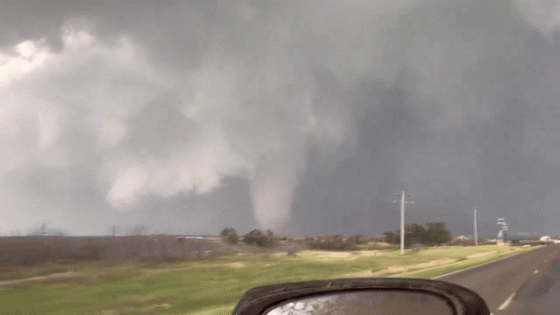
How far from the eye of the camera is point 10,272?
33.8 m

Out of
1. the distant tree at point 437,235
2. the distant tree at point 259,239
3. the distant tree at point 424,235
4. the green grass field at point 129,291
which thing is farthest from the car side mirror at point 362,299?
the distant tree at point 437,235

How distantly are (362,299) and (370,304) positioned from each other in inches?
1.7

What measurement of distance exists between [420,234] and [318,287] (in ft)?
402

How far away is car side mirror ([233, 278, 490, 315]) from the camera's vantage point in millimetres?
1478

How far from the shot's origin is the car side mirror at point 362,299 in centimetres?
148

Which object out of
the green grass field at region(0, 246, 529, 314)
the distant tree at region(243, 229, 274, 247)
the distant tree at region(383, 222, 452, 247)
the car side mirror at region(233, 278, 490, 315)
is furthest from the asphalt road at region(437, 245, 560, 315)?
the distant tree at region(383, 222, 452, 247)

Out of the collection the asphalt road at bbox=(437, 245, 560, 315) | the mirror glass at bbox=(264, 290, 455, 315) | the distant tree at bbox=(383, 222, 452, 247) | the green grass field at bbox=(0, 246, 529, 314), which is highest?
the mirror glass at bbox=(264, 290, 455, 315)

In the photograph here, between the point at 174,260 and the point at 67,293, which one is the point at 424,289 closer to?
the point at 67,293

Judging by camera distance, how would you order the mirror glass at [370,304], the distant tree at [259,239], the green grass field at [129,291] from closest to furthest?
the mirror glass at [370,304] → the green grass field at [129,291] → the distant tree at [259,239]

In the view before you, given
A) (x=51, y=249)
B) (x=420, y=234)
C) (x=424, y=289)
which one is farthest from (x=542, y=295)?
(x=420, y=234)

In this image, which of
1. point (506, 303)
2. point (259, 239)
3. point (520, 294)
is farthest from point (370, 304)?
point (259, 239)

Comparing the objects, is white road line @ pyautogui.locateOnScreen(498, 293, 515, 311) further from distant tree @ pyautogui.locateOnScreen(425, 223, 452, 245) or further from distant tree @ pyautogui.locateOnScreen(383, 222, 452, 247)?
distant tree @ pyautogui.locateOnScreen(425, 223, 452, 245)

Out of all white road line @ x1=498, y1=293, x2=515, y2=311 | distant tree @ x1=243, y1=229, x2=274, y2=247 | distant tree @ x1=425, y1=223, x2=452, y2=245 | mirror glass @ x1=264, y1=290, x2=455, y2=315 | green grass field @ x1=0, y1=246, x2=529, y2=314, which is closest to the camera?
mirror glass @ x1=264, y1=290, x2=455, y2=315

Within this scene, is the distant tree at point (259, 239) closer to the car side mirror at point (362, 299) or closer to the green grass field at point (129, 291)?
the green grass field at point (129, 291)
